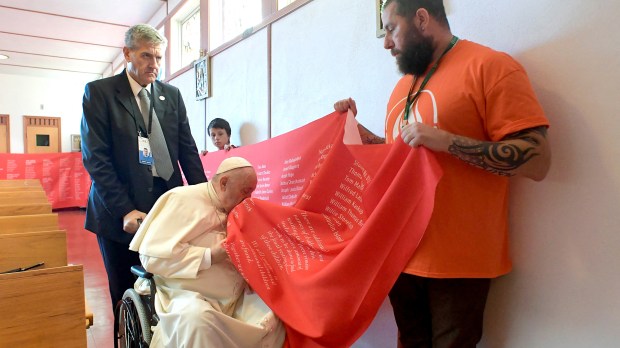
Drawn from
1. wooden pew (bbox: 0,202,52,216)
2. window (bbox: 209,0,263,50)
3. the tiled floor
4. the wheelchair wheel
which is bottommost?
the tiled floor

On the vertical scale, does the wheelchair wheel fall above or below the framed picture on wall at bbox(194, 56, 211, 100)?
below

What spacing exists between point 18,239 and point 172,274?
1.87ft

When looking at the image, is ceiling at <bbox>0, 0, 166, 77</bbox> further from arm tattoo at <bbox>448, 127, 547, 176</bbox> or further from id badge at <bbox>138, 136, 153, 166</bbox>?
arm tattoo at <bbox>448, 127, 547, 176</bbox>

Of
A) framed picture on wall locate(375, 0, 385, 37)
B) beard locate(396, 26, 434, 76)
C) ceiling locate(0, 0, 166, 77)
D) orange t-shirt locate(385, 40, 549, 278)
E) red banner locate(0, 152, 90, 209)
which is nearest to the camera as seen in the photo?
orange t-shirt locate(385, 40, 549, 278)

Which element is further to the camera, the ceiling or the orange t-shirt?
the ceiling

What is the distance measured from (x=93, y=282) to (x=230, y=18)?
2840 mm

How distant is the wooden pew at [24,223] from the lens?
1.86 metres

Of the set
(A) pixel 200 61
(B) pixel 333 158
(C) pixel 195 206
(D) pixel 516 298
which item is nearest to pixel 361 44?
(B) pixel 333 158

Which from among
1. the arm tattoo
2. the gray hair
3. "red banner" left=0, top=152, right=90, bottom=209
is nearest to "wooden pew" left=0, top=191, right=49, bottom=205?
the gray hair

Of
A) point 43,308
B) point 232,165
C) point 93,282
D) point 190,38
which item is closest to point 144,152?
point 232,165

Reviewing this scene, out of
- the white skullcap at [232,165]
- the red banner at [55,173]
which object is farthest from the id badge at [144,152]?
the red banner at [55,173]

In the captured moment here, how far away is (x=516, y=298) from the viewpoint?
4.58ft

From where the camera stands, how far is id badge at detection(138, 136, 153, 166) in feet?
6.13

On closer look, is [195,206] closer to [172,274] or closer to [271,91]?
[172,274]
